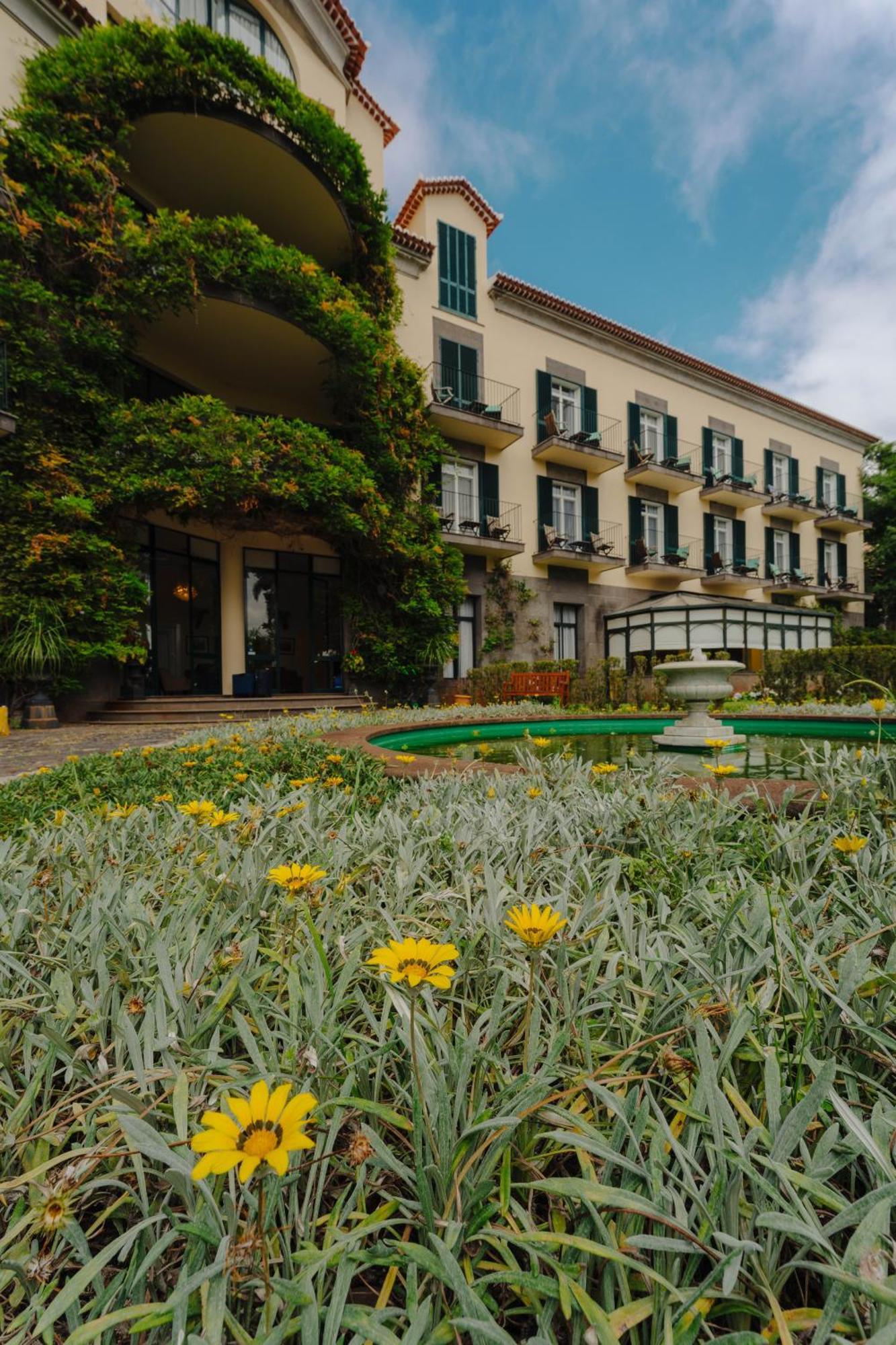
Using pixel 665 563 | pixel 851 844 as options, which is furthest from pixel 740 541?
pixel 851 844

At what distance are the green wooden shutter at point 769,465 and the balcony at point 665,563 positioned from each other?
5.05 metres

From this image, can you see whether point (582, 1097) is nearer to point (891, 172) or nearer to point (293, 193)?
point (293, 193)

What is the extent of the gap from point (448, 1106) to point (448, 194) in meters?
18.6

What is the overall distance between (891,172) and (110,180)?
1373 centimetres

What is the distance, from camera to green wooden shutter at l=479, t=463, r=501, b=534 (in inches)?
581

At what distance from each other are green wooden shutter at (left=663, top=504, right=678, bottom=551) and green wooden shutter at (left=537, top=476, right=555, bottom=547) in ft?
15.5

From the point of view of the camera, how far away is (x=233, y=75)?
9.01 meters

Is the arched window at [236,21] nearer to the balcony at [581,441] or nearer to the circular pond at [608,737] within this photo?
the balcony at [581,441]

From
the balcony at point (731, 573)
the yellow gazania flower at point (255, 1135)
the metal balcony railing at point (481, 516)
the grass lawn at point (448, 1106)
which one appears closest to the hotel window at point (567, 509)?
the metal balcony railing at point (481, 516)

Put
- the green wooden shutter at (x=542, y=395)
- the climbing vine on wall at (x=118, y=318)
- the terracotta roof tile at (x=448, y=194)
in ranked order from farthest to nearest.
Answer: the green wooden shutter at (x=542, y=395)
the terracotta roof tile at (x=448, y=194)
the climbing vine on wall at (x=118, y=318)

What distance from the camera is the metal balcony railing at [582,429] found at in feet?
50.5

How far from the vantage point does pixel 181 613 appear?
1156 cm

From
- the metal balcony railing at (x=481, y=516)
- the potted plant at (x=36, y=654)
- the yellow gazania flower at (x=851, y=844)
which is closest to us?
the yellow gazania flower at (x=851, y=844)

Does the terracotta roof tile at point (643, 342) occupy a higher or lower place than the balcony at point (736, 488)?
higher
